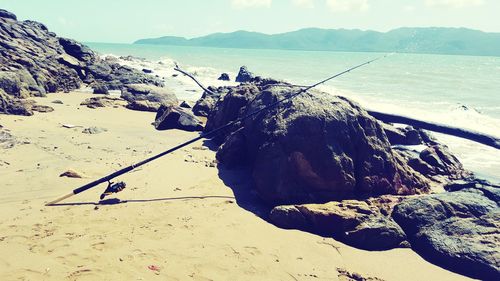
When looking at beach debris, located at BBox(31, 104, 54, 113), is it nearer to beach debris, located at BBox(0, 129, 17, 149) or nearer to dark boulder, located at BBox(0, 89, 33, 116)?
dark boulder, located at BBox(0, 89, 33, 116)

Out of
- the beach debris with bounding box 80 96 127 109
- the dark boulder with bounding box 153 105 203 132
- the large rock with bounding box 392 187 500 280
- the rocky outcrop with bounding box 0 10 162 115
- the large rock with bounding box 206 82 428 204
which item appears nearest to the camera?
the large rock with bounding box 392 187 500 280

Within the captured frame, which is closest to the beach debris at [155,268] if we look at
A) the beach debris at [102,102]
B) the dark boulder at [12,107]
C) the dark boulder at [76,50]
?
the dark boulder at [12,107]

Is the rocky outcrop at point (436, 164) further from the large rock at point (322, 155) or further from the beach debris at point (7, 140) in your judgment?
the beach debris at point (7, 140)

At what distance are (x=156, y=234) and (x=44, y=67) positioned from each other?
19.2 m

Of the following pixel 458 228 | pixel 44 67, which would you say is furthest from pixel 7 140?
pixel 44 67

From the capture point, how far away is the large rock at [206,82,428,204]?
23.7 feet

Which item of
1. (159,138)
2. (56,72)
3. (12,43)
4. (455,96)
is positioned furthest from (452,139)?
(12,43)

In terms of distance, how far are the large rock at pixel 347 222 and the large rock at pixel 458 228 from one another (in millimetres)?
329

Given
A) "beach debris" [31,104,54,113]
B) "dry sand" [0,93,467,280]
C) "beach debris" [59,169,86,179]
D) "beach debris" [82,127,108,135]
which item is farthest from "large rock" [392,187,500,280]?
"beach debris" [31,104,54,113]

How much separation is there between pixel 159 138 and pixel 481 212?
8.71m

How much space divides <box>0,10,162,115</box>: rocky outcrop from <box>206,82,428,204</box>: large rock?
9.72 meters

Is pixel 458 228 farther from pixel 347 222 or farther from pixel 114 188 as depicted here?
pixel 114 188

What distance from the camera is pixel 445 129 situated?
47.8 ft

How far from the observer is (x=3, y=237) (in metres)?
5.57
